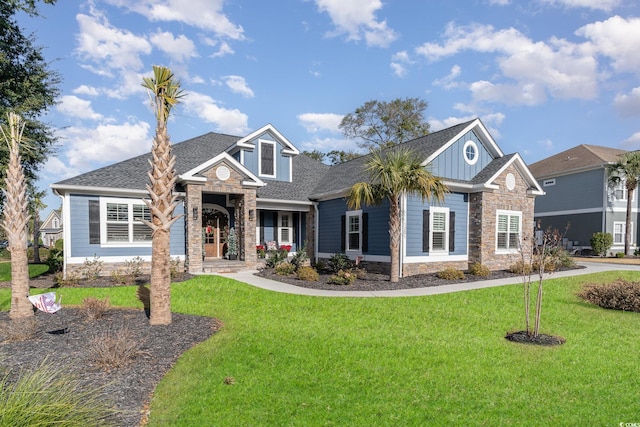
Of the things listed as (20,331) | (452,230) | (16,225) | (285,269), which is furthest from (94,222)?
(452,230)

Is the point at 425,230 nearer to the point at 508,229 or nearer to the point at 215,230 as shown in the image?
the point at 508,229

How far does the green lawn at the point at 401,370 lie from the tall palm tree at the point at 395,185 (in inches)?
169

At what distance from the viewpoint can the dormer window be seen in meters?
19.4

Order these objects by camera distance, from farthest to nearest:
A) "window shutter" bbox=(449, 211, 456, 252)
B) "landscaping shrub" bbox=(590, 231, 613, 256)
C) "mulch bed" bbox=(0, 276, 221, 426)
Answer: "landscaping shrub" bbox=(590, 231, 613, 256), "window shutter" bbox=(449, 211, 456, 252), "mulch bed" bbox=(0, 276, 221, 426)

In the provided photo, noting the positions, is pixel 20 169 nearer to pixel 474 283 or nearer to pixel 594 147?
pixel 474 283

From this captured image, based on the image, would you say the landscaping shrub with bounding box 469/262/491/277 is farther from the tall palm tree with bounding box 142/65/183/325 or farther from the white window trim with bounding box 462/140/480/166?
the tall palm tree with bounding box 142/65/183/325

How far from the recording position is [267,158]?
1956 centimetres

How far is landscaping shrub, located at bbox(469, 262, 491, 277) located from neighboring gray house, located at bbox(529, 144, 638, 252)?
38.4 ft

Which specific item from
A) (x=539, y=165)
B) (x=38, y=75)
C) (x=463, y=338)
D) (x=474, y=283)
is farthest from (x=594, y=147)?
(x=38, y=75)

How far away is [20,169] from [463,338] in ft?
34.2

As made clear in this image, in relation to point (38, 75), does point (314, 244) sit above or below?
below

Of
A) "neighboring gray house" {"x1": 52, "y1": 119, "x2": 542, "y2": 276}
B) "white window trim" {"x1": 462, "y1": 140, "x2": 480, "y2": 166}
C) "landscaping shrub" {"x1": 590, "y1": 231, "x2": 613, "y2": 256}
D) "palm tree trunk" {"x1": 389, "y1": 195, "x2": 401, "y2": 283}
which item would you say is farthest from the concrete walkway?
"landscaping shrub" {"x1": 590, "y1": 231, "x2": 613, "y2": 256}

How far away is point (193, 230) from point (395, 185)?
8.03 m

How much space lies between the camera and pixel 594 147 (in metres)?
30.0
